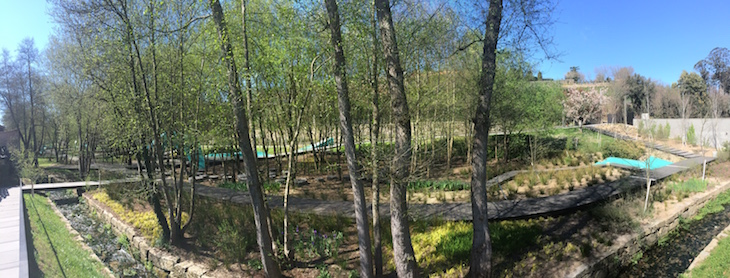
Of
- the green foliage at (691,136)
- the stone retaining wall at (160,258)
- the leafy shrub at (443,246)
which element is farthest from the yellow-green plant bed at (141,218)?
the green foliage at (691,136)

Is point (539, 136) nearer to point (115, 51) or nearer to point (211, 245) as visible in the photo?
point (211, 245)

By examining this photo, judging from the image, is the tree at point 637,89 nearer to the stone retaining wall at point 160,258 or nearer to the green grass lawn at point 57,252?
the stone retaining wall at point 160,258

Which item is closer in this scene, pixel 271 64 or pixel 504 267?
pixel 504 267

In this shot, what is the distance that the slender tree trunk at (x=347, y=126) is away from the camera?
3.91 m

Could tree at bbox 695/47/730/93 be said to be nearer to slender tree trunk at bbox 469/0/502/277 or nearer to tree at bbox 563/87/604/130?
tree at bbox 563/87/604/130

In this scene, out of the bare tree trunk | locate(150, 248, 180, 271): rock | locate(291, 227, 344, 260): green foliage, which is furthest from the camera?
locate(150, 248, 180, 271): rock

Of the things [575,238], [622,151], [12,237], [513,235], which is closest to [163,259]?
[12,237]

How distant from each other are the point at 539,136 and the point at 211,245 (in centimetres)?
1490

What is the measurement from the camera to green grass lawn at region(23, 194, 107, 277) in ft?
19.5

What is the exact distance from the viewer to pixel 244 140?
459 centimetres

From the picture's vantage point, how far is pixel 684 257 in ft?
21.9

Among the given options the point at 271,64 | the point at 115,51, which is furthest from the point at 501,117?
the point at 115,51

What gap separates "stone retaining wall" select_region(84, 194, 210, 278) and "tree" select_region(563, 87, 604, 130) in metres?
38.6

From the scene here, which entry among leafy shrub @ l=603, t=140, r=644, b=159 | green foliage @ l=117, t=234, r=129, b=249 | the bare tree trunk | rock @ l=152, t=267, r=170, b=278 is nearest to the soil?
the bare tree trunk
